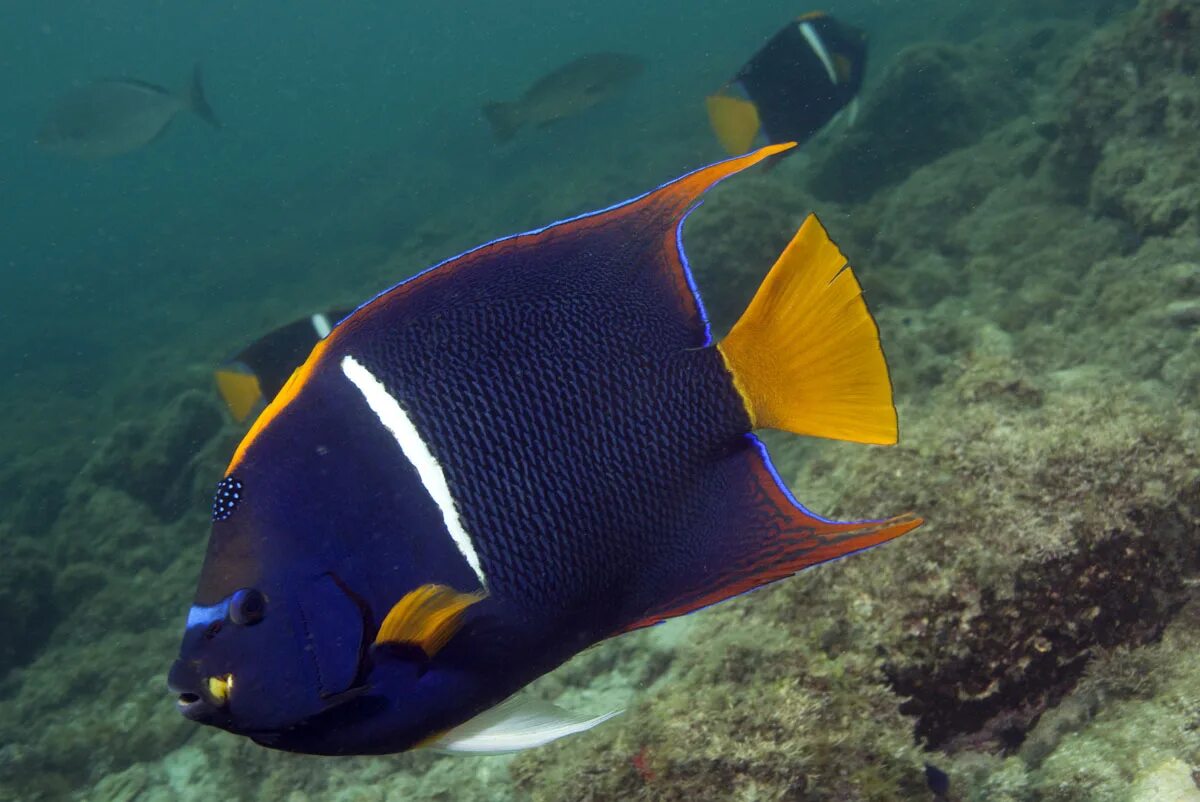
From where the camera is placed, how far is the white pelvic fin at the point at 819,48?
14.1 feet

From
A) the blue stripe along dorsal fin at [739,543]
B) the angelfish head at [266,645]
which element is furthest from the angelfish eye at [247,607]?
the blue stripe along dorsal fin at [739,543]

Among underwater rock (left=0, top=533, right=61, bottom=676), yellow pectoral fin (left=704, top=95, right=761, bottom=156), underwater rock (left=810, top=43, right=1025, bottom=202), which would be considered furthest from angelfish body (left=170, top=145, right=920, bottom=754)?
underwater rock (left=810, top=43, right=1025, bottom=202)

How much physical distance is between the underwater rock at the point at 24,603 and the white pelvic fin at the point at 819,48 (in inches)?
292

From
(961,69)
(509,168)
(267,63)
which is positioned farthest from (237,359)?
(267,63)

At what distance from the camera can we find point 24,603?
6.16 meters

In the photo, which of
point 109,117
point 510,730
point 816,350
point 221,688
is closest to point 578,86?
point 109,117

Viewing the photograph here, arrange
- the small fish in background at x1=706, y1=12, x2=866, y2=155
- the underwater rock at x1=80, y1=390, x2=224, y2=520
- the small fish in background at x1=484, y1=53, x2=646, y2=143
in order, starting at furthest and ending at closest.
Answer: the small fish in background at x1=484, y1=53, x2=646, y2=143
the underwater rock at x1=80, y1=390, x2=224, y2=520
the small fish in background at x1=706, y1=12, x2=866, y2=155

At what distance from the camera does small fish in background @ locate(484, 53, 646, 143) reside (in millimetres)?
14219

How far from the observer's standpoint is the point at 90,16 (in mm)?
83625

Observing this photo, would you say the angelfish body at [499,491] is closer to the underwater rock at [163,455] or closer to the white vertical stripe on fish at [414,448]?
the white vertical stripe on fish at [414,448]

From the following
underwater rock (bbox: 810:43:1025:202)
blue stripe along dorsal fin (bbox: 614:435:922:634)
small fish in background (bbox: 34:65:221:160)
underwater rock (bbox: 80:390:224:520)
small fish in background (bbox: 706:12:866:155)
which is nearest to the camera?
blue stripe along dorsal fin (bbox: 614:435:922:634)

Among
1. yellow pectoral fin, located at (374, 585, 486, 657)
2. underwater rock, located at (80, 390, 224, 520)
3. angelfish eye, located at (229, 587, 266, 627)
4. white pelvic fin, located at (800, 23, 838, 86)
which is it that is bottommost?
underwater rock, located at (80, 390, 224, 520)

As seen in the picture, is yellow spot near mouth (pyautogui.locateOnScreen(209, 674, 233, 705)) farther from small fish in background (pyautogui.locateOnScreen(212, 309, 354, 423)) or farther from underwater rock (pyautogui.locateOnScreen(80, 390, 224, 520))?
underwater rock (pyautogui.locateOnScreen(80, 390, 224, 520))

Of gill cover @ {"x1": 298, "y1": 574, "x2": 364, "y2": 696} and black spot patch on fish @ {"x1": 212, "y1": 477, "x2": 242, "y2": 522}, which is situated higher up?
black spot patch on fish @ {"x1": 212, "y1": 477, "x2": 242, "y2": 522}
